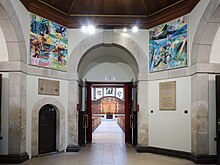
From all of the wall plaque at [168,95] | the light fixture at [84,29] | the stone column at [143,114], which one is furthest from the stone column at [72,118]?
the wall plaque at [168,95]

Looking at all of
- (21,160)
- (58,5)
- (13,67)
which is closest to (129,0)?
(58,5)

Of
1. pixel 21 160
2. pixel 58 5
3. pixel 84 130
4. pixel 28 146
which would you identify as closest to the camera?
pixel 21 160

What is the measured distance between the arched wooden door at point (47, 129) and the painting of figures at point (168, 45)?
3.81 meters

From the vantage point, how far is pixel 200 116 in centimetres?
728

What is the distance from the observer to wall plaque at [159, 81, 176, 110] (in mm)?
8332

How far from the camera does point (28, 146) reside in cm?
773

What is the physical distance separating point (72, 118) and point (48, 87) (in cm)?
143

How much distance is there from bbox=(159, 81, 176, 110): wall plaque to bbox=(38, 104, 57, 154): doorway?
3727 mm

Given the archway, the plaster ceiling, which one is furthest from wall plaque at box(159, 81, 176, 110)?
the plaster ceiling

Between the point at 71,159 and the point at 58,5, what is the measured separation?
4.98m

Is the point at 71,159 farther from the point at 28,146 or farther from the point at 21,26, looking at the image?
the point at 21,26

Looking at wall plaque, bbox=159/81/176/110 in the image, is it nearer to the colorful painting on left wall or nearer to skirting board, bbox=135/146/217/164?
skirting board, bbox=135/146/217/164

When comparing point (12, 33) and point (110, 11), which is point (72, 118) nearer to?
point (12, 33)

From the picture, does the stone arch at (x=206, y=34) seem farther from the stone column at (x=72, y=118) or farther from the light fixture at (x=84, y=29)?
the stone column at (x=72, y=118)
